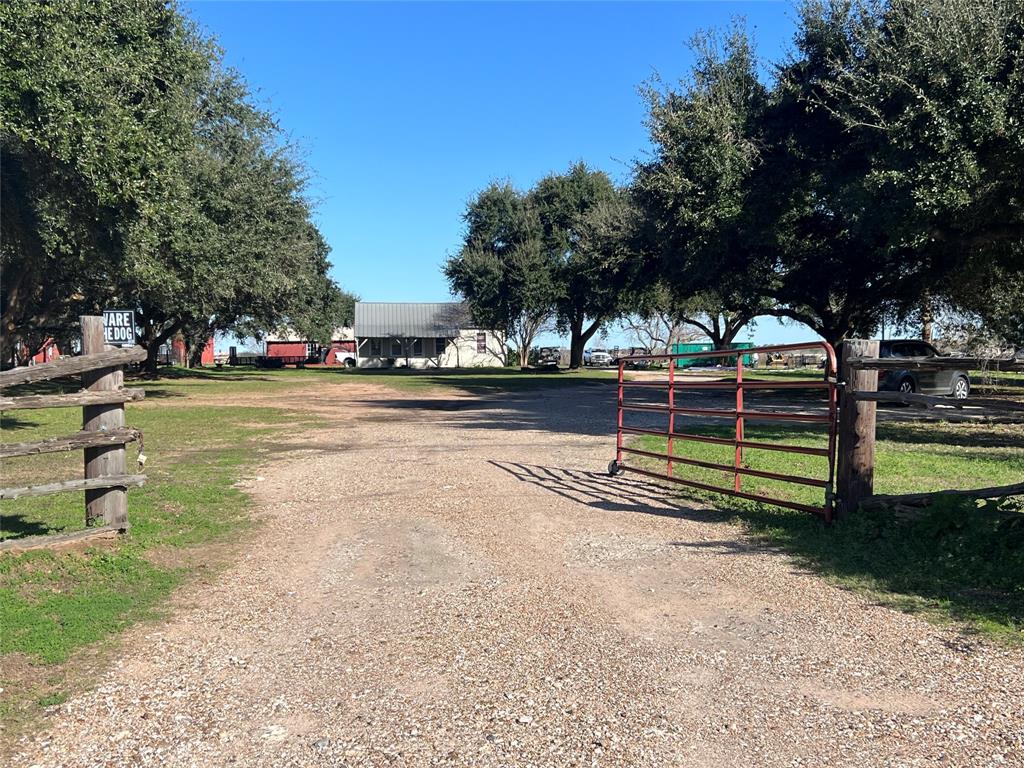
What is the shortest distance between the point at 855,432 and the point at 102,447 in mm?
6423

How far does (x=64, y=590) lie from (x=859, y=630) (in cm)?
527

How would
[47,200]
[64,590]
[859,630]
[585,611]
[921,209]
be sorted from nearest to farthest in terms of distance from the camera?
[859,630] → [585,611] → [64,590] → [921,209] → [47,200]

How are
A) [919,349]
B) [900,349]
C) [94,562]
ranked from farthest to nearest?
[919,349]
[900,349]
[94,562]

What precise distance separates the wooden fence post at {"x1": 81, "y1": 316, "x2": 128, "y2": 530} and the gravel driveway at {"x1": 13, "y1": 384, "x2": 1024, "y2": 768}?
1.19 metres

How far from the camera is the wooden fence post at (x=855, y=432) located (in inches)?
263

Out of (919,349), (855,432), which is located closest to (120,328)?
(855,432)

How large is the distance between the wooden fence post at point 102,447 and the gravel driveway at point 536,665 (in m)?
1.19

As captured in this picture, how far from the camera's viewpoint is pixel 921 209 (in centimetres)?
1162

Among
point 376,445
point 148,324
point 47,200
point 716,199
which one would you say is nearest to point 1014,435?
point 716,199

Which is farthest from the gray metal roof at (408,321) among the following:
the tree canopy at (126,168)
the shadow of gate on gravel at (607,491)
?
the shadow of gate on gravel at (607,491)

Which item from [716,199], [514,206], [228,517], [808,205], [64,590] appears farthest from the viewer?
[514,206]

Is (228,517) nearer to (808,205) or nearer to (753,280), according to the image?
(808,205)

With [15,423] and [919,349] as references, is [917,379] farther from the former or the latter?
[15,423]

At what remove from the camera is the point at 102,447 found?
634 cm
